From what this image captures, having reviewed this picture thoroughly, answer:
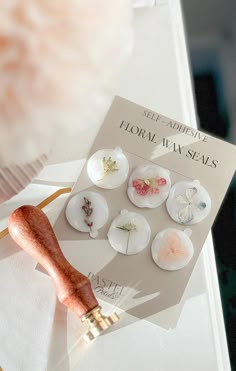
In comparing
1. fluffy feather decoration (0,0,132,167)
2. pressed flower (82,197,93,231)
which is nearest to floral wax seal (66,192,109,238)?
pressed flower (82,197,93,231)

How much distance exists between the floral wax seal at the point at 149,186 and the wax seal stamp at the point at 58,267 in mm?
85

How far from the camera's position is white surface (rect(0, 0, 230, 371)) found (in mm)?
486

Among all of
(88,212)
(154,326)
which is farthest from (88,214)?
(154,326)

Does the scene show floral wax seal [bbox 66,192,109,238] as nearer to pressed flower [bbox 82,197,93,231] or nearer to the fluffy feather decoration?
pressed flower [bbox 82,197,93,231]

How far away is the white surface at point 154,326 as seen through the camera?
49cm

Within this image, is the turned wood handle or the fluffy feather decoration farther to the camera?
the turned wood handle

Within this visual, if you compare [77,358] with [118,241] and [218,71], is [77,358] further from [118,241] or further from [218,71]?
[218,71]

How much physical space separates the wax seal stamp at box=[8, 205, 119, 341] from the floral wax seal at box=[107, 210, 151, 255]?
0.16 ft

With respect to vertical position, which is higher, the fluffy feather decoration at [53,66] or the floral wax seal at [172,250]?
the fluffy feather decoration at [53,66]

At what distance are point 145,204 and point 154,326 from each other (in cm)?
11

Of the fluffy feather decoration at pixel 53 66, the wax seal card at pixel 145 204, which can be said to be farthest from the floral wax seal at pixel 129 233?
the fluffy feather decoration at pixel 53 66

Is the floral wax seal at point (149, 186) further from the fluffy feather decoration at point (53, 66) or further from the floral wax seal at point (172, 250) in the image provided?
the fluffy feather decoration at point (53, 66)

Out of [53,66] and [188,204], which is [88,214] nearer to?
[188,204]

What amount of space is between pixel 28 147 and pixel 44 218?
26cm
